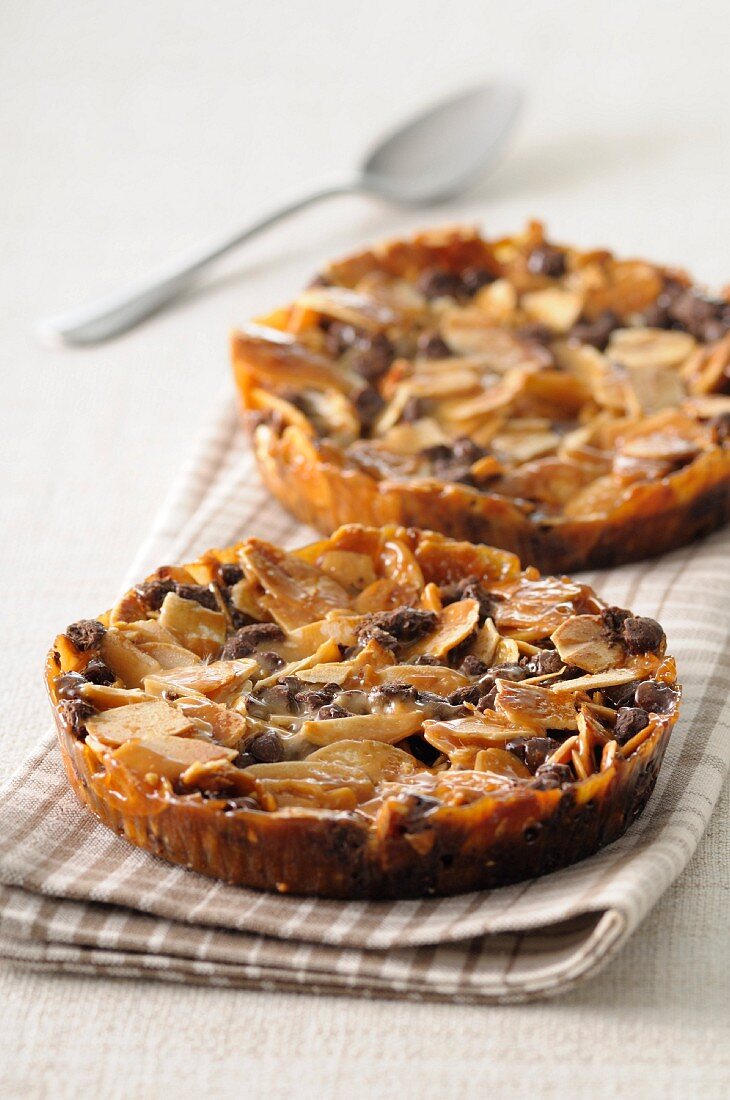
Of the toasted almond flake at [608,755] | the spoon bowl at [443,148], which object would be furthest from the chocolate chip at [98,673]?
the spoon bowl at [443,148]

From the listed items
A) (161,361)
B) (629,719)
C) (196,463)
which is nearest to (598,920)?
(629,719)

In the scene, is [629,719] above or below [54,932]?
below

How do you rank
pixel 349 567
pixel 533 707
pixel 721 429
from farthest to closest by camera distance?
pixel 721 429, pixel 349 567, pixel 533 707

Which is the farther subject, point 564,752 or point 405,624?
point 405,624

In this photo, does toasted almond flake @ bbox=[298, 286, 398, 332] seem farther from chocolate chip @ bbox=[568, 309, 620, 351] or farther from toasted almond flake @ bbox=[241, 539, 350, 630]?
toasted almond flake @ bbox=[241, 539, 350, 630]

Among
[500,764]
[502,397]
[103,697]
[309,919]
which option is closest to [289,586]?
[103,697]

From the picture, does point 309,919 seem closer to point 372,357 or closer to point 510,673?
point 510,673

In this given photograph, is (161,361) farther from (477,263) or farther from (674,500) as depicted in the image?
(674,500)
